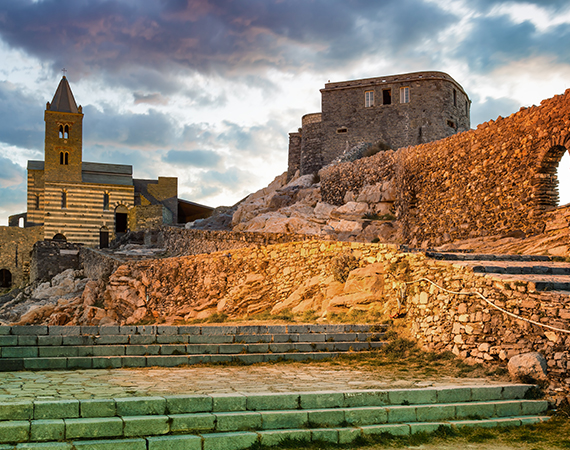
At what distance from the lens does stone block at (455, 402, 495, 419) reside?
596cm

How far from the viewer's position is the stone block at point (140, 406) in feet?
16.5

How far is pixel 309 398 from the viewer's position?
5707mm

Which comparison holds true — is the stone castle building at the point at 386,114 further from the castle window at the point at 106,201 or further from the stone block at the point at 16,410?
the stone block at the point at 16,410

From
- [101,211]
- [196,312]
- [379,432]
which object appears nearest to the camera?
[379,432]

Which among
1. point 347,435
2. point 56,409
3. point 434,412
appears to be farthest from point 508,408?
point 56,409

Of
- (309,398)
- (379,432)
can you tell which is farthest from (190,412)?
(379,432)

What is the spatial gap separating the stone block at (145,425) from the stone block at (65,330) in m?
4.17

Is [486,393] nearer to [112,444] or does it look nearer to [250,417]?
[250,417]

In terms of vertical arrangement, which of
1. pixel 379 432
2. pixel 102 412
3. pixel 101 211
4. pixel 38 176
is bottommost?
pixel 379 432

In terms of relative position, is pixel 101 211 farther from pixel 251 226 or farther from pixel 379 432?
pixel 379 432

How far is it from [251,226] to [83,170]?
20.9 m

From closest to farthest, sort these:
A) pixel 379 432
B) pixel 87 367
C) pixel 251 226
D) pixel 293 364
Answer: pixel 379 432 → pixel 87 367 → pixel 293 364 → pixel 251 226

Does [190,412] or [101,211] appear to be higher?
[101,211]

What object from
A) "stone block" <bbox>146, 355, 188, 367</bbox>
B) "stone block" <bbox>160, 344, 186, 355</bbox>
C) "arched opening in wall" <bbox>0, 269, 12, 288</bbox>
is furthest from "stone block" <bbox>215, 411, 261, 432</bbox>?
"arched opening in wall" <bbox>0, 269, 12, 288</bbox>
